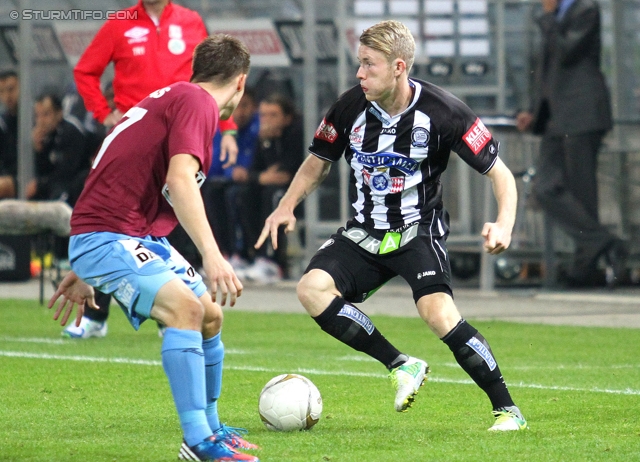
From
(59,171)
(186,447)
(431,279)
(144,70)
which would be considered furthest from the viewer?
(59,171)

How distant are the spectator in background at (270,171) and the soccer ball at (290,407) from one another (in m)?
8.83

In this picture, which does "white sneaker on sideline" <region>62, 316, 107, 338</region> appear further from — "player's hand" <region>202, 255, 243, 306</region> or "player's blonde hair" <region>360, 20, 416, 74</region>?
"player's hand" <region>202, 255, 243, 306</region>

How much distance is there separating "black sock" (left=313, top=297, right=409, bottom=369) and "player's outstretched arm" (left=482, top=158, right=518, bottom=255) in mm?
703

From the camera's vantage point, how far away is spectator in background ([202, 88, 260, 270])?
14828 mm

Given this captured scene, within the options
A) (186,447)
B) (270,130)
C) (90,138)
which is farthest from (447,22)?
(186,447)

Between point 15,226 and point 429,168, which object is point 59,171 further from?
point 429,168

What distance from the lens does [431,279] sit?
584 cm

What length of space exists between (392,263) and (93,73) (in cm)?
402

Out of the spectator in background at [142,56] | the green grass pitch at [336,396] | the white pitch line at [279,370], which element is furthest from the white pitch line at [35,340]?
the spectator in background at [142,56]

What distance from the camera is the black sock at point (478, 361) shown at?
18.6 feet

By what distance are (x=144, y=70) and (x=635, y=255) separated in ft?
19.2

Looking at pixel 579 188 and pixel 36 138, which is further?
pixel 36 138

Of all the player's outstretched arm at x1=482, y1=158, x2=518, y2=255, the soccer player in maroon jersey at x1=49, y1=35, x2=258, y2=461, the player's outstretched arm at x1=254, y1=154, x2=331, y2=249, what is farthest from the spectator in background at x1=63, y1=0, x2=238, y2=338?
the soccer player in maroon jersey at x1=49, y1=35, x2=258, y2=461

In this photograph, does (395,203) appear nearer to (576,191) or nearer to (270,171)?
(576,191)
